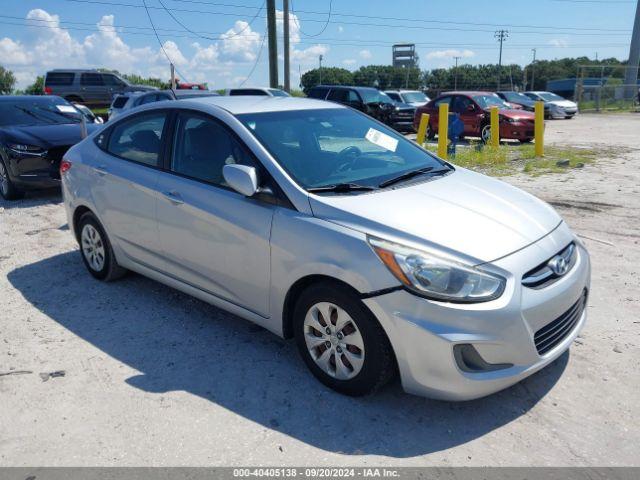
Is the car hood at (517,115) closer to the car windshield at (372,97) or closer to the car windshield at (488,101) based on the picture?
the car windshield at (488,101)

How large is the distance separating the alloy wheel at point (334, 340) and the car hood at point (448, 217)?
1.69 ft

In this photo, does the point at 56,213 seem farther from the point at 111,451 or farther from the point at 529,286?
the point at 529,286

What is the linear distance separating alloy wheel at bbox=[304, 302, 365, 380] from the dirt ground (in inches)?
7.5

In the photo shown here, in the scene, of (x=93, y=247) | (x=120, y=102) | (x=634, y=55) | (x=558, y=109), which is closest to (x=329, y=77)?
(x=634, y=55)

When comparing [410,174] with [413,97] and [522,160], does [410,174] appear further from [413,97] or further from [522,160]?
[413,97]

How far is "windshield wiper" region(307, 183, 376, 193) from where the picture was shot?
137 inches

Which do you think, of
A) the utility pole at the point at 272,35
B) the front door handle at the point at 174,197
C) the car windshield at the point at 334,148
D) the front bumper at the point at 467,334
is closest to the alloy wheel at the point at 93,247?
the front door handle at the point at 174,197

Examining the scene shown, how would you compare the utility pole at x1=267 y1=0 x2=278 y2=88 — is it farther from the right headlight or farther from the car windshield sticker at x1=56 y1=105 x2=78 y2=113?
the right headlight

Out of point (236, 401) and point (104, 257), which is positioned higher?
point (104, 257)

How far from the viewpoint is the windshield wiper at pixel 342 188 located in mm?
3486

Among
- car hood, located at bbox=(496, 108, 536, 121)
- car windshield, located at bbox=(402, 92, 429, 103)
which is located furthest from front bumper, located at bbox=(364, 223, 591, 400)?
car windshield, located at bbox=(402, 92, 429, 103)

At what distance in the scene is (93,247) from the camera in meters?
5.22

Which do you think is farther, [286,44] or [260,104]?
[286,44]

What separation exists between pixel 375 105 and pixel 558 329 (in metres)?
17.6
